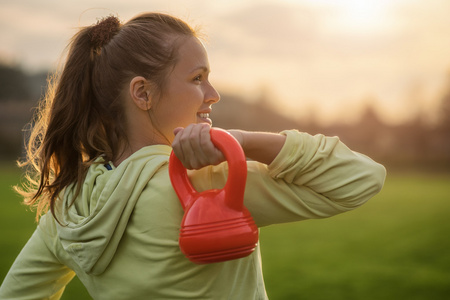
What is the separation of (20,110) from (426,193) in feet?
90.9

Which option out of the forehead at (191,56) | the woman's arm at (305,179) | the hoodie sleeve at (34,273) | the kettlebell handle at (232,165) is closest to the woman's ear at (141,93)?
the forehead at (191,56)

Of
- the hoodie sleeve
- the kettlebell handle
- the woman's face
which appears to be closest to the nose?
the woman's face

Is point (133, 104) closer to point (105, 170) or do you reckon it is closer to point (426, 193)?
point (105, 170)

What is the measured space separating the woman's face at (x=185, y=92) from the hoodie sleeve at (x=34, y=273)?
582mm

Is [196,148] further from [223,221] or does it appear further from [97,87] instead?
[97,87]

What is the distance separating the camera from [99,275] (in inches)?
58.4

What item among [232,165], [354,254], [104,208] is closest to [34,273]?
[104,208]

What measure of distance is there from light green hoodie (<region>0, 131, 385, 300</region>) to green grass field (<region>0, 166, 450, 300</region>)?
3.93 m

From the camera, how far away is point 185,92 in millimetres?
1512

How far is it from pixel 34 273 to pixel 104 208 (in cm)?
52

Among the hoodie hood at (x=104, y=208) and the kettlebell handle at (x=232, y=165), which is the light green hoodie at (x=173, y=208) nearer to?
the hoodie hood at (x=104, y=208)

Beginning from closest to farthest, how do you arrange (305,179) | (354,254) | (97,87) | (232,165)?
(232,165), (305,179), (97,87), (354,254)

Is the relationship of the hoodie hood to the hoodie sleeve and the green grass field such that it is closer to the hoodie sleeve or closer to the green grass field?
the hoodie sleeve

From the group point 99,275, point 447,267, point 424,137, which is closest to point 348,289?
point 447,267
